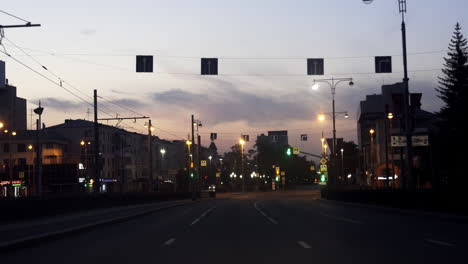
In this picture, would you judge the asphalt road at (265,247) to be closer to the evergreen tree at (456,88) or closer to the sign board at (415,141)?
the sign board at (415,141)

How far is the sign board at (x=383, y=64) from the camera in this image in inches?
1378

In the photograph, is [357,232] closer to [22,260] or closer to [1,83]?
[22,260]

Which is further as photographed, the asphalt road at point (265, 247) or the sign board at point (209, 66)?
the sign board at point (209, 66)

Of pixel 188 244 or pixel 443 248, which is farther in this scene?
pixel 188 244

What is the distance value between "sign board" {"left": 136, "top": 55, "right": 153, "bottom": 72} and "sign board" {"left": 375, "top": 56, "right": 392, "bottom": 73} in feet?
42.2

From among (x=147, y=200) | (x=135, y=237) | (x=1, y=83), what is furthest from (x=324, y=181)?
(x=135, y=237)

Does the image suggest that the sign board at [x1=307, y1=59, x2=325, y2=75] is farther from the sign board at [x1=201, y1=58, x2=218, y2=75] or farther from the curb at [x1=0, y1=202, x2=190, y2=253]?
the curb at [x1=0, y1=202, x2=190, y2=253]

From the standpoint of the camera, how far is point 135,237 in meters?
20.2

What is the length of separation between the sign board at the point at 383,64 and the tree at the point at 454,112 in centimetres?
2778

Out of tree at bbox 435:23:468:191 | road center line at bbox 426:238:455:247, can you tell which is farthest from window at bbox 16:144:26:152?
road center line at bbox 426:238:455:247

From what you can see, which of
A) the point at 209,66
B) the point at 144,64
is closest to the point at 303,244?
the point at 209,66

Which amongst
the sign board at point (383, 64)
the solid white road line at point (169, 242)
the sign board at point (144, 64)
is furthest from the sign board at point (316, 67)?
the solid white road line at point (169, 242)

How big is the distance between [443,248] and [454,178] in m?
47.6

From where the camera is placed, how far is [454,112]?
211ft
